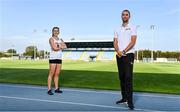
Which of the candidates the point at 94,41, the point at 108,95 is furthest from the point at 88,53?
the point at 108,95

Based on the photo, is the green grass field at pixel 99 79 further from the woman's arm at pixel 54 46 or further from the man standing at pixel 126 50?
the man standing at pixel 126 50

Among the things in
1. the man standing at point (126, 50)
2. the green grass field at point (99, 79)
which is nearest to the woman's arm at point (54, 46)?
the green grass field at point (99, 79)

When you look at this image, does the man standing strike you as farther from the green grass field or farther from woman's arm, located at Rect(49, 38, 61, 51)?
the green grass field

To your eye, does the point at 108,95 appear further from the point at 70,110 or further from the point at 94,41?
the point at 94,41

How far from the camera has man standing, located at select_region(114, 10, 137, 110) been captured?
764 centimetres

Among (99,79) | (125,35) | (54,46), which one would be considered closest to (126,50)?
(125,35)

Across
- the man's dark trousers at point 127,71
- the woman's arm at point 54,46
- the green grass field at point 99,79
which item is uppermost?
Answer: the woman's arm at point 54,46

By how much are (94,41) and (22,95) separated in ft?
259

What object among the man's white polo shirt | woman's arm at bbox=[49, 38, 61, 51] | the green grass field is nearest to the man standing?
the man's white polo shirt

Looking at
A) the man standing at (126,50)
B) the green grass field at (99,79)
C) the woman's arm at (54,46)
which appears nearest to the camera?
the man standing at (126,50)

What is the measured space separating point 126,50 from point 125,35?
1.12 ft

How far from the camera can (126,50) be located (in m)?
7.60

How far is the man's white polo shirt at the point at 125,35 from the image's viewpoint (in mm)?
7680

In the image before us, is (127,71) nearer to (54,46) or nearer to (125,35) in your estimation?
(125,35)
